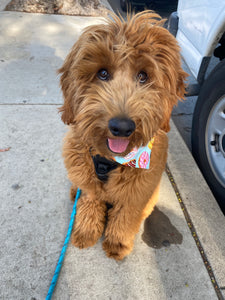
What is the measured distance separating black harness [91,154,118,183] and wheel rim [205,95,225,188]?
1190 millimetres

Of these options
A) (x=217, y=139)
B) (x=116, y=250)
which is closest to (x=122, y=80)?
(x=116, y=250)

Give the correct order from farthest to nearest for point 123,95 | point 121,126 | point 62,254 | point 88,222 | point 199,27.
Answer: point 199,27, point 88,222, point 62,254, point 123,95, point 121,126

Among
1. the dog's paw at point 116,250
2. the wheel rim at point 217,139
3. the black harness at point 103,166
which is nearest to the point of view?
the black harness at point 103,166

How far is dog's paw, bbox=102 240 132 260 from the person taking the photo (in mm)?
1849

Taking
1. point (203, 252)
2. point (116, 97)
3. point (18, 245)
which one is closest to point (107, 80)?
point (116, 97)

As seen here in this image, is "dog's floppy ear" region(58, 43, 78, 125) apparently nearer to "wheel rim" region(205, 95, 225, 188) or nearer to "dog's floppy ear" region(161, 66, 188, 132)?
"dog's floppy ear" region(161, 66, 188, 132)

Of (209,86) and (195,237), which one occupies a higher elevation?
(209,86)

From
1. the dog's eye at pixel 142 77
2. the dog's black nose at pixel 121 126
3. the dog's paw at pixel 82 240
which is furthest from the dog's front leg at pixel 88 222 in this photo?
the dog's eye at pixel 142 77

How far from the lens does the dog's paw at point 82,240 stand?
1910 millimetres

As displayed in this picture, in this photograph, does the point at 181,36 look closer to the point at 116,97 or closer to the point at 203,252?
the point at 116,97

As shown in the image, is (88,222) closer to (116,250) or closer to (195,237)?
(116,250)

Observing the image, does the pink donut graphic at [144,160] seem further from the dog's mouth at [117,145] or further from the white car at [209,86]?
the white car at [209,86]

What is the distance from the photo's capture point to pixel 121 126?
124 cm

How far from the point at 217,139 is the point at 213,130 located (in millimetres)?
98
